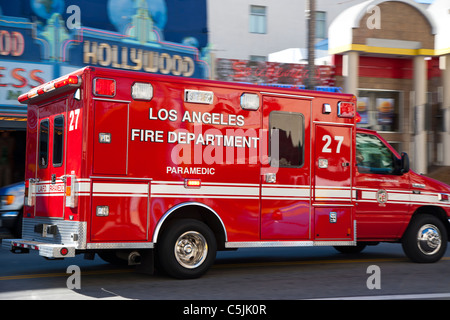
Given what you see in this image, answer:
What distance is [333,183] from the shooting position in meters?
9.73

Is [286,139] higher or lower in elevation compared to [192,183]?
higher

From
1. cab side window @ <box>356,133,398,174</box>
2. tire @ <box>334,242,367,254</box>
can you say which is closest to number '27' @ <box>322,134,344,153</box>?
cab side window @ <box>356,133,398,174</box>

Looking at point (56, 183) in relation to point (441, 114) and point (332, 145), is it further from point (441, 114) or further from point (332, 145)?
point (441, 114)

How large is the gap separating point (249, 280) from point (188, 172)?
1.69 m

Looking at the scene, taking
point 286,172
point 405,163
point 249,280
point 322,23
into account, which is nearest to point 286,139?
point 286,172

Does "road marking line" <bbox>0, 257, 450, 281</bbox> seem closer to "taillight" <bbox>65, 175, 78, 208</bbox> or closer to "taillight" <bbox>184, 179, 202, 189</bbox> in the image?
"taillight" <bbox>65, 175, 78, 208</bbox>

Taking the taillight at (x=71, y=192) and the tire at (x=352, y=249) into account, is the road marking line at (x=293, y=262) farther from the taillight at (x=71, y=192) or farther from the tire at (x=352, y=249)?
the taillight at (x=71, y=192)

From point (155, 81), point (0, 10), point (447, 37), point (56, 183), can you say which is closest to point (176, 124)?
point (155, 81)

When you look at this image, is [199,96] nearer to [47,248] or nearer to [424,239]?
[47,248]

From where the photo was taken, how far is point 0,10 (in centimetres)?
1798

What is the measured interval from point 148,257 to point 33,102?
3005 millimetres

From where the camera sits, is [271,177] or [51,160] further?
[271,177]

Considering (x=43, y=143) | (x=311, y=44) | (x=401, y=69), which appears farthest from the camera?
(x=401, y=69)
